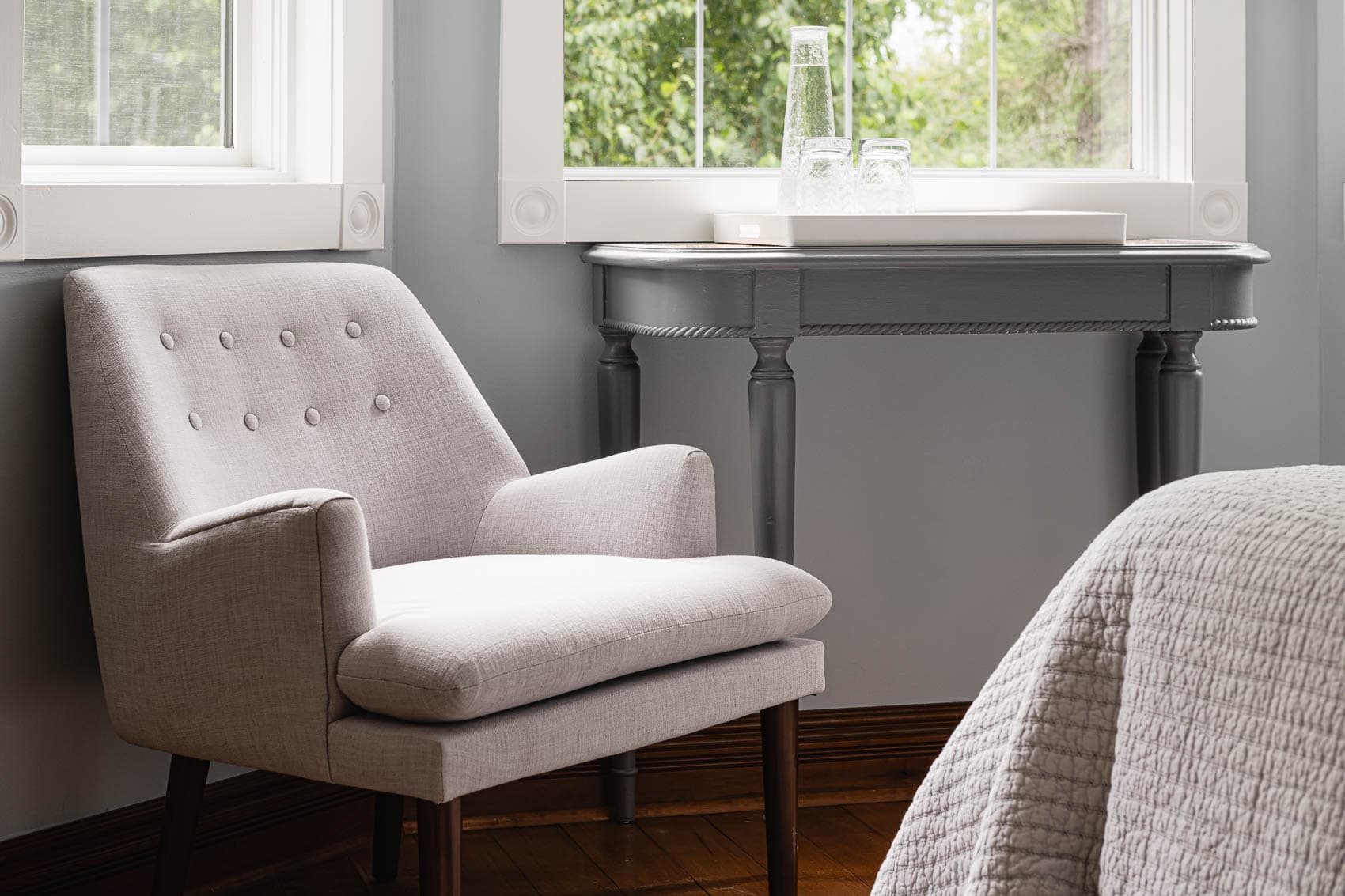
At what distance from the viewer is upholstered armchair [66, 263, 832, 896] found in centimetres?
154

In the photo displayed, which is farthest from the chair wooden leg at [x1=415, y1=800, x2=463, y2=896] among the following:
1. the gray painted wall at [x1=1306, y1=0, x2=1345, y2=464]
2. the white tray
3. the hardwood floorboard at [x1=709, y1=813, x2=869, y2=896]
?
the gray painted wall at [x1=1306, y1=0, x2=1345, y2=464]

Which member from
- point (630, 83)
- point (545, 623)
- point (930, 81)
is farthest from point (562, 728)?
point (930, 81)

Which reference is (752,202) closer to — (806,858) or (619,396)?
(619,396)

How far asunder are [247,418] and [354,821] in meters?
0.79

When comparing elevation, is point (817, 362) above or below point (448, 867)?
above

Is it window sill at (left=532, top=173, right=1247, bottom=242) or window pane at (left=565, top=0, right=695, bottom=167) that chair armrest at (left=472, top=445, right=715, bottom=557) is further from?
window pane at (left=565, top=0, right=695, bottom=167)

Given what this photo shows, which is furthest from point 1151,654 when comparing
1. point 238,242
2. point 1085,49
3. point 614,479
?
point 1085,49

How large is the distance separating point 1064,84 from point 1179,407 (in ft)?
2.60

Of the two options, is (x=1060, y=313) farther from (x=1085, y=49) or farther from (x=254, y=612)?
(x=254, y=612)

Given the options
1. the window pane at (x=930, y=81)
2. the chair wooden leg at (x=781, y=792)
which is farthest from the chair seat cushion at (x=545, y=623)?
the window pane at (x=930, y=81)

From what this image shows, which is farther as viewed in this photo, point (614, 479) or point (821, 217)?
point (821, 217)

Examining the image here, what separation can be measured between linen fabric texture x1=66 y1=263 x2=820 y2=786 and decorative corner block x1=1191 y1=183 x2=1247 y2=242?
129 centimetres

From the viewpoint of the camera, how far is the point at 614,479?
206 cm

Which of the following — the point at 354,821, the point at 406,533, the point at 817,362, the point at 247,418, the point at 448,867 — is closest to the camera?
the point at 448,867
